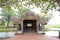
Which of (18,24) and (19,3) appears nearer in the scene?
(19,3)

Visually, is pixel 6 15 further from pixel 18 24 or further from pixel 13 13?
pixel 18 24

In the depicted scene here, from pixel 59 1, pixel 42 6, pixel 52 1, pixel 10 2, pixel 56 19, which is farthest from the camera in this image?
pixel 56 19

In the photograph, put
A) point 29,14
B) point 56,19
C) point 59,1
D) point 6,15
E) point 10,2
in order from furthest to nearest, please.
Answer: point 56,19, point 6,15, point 29,14, point 10,2, point 59,1

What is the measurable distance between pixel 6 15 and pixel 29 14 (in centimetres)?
1230

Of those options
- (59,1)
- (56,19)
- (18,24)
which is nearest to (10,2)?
(59,1)

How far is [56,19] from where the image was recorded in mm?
35688

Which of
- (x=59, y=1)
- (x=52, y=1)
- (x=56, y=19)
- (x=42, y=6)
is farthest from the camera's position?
(x=56, y=19)

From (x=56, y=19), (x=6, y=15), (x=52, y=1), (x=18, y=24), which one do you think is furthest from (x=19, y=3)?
(x=56, y=19)

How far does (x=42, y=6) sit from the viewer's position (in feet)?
40.8

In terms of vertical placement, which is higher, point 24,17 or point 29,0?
point 29,0

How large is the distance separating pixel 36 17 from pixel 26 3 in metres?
4.58

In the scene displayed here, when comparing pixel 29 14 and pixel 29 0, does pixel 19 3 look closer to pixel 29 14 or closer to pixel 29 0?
pixel 29 0

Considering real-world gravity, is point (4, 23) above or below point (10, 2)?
below

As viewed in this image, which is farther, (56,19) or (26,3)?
(56,19)
